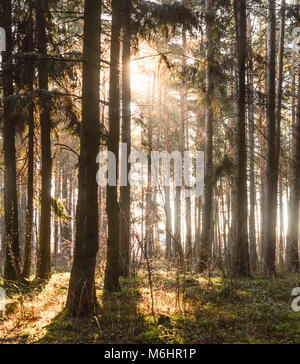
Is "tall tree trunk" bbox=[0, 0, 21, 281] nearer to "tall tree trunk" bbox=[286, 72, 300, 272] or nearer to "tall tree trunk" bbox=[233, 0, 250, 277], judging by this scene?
"tall tree trunk" bbox=[233, 0, 250, 277]

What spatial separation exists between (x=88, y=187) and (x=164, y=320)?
108 inches

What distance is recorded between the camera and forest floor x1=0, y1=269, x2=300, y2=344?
5238mm

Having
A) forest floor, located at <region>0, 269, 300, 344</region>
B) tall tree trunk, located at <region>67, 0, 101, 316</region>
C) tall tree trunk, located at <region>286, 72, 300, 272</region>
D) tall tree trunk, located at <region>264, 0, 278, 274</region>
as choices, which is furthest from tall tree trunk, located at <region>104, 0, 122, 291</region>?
tall tree trunk, located at <region>286, 72, 300, 272</region>

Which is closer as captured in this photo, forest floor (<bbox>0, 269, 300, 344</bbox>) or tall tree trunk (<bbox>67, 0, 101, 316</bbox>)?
forest floor (<bbox>0, 269, 300, 344</bbox>)

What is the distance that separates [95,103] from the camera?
20.9 ft

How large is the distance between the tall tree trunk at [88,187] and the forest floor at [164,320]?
0.44 m

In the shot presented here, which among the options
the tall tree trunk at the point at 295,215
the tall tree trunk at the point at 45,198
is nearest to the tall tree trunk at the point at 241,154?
the tall tree trunk at the point at 295,215

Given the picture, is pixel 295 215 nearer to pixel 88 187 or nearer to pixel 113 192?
pixel 113 192

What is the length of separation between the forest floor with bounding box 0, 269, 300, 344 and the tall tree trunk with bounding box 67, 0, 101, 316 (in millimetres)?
435

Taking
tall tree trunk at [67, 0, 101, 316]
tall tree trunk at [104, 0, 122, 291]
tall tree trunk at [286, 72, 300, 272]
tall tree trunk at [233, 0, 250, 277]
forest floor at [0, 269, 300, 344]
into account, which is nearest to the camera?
forest floor at [0, 269, 300, 344]

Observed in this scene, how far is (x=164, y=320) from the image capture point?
5.93 metres

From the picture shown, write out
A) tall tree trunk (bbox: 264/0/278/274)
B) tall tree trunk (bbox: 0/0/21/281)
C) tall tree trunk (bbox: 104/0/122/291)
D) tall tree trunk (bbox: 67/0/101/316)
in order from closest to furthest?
tall tree trunk (bbox: 67/0/101/316), tall tree trunk (bbox: 104/0/122/291), tall tree trunk (bbox: 0/0/21/281), tall tree trunk (bbox: 264/0/278/274)

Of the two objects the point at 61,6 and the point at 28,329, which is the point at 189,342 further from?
the point at 61,6
